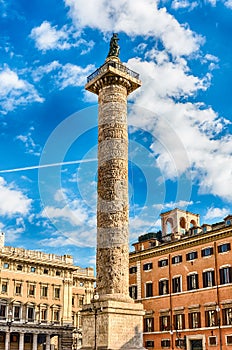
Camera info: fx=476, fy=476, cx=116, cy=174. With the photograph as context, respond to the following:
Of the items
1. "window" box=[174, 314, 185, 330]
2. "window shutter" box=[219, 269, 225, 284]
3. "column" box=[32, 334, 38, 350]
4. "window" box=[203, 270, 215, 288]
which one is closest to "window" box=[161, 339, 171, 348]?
"window" box=[174, 314, 185, 330]

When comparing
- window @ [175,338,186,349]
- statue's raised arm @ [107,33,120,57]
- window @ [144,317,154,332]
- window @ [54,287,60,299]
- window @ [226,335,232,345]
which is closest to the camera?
statue's raised arm @ [107,33,120,57]

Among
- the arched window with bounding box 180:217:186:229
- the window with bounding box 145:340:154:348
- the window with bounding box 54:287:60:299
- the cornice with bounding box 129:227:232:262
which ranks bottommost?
the window with bounding box 145:340:154:348

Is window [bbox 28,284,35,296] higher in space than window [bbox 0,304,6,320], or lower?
higher

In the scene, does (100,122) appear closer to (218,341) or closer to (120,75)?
(120,75)

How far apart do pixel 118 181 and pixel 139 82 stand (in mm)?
7921

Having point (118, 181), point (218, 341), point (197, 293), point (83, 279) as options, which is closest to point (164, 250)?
point (197, 293)

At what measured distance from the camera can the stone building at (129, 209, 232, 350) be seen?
40062 millimetres

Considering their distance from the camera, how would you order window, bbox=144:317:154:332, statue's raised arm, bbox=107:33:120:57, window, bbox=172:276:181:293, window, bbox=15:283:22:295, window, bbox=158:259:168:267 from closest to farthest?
statue's raised arm, bbox=107:33:120:57, window, bbox=172:276:181:293, window, bbox=144:317:154:332, window, bbox=158:259:168:267, window, bbox=15:283:22:295

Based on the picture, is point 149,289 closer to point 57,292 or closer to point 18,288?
point 57,292

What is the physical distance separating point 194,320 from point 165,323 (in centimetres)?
386

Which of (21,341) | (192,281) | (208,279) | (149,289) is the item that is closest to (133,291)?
(149,289)

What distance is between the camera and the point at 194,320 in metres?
41.9

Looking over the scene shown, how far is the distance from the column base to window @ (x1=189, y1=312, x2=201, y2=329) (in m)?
15.2

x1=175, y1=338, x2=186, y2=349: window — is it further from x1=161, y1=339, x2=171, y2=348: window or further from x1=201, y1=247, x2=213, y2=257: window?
x1=201, y1=247, x2=213, y2=257: window
